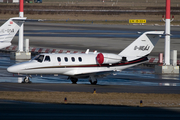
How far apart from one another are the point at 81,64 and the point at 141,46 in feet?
16.9

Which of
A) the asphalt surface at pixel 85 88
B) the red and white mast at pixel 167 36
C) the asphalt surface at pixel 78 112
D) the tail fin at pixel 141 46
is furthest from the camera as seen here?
the red and white mast at pixel 167 36

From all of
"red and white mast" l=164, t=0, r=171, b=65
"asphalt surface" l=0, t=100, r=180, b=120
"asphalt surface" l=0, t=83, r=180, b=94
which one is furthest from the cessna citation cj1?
"asphalt surface" l=0, t=100, r=180, b=120

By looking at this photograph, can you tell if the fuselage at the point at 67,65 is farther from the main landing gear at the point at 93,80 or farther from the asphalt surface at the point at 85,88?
the asphalt surface at the point at 85,88

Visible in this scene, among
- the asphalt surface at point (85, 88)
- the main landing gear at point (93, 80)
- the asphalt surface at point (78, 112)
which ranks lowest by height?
the asphalt surface at point (78, 112)

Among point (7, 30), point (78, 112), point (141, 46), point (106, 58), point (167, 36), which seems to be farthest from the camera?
point (167, 36)

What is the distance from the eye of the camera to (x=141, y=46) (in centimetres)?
3275

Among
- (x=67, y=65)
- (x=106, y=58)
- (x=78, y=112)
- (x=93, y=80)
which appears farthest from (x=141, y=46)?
(x=78, y=112)

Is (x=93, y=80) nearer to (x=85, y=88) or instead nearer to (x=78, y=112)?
(x=85, y=88)

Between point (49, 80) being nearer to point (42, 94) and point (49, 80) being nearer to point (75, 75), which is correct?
point (75, 75)

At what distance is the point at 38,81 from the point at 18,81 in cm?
156

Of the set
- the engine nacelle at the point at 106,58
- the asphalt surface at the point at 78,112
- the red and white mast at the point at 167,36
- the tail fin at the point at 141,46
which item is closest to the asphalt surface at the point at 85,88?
the engine nacelle at the point at 106,58

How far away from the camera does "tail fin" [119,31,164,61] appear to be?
32594 mm

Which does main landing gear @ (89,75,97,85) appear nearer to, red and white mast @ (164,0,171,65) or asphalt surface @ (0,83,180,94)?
asphalt surface @ (0,83,180,94)

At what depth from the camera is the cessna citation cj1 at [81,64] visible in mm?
30266
